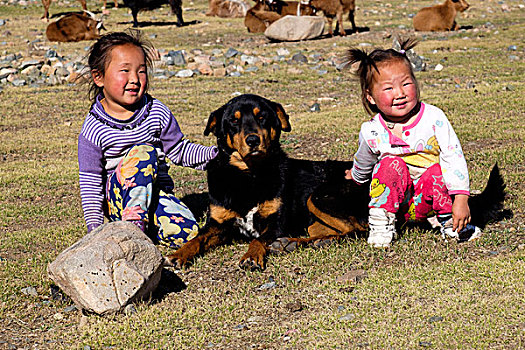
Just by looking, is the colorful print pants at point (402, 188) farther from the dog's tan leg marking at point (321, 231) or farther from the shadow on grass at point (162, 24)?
the shadow on grass at point (162, 24)

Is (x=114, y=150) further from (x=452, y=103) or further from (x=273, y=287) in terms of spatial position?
(x=452, y=103)

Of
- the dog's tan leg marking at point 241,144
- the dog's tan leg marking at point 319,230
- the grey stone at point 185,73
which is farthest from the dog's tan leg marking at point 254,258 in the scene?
the grey stone at point 185,73

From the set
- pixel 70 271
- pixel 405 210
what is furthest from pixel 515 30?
pixel 70 271

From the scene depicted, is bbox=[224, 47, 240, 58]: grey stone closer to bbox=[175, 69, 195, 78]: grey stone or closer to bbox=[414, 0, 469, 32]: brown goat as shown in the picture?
bbox=[175, 69, 195, 78]: grey stone

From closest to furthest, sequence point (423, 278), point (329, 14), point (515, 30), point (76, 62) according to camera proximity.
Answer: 1. point (423, 278)
2. point (76, 62)
3. point (515, 30)
4. point (329, 14)

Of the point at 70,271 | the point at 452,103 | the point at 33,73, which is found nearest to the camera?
the point at 70,271

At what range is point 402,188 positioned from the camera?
4.59 m

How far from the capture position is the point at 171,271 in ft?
15.4

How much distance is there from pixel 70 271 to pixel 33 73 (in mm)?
11721

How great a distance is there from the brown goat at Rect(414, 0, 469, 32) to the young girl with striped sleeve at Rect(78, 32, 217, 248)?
1625cm

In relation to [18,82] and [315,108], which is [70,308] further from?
[18,82]

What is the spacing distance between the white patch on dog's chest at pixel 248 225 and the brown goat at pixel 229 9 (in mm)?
23358

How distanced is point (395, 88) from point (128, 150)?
2.14 meters

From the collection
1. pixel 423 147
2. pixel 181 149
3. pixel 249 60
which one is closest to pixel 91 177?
pixel 181 149
